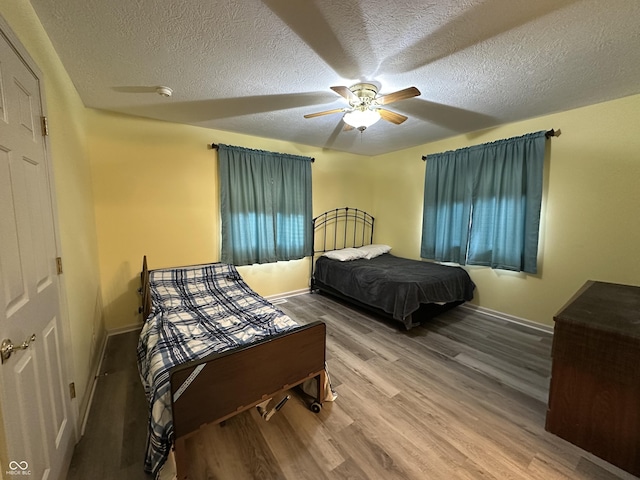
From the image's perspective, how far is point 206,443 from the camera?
1539mm

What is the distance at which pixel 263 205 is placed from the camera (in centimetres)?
373

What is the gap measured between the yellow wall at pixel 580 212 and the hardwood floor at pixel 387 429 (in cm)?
79

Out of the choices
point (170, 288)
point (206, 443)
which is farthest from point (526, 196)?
point (170, 288)

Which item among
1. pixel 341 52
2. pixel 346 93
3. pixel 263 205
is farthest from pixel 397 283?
pixel 341 52

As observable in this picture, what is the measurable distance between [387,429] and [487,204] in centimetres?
300

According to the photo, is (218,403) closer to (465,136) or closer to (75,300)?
(75,300)

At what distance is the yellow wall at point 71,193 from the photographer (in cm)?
136

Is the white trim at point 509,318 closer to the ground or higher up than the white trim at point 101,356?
higher up

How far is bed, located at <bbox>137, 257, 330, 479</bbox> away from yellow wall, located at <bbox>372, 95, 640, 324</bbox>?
2867mm

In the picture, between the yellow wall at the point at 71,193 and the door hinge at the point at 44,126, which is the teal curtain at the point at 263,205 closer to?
the yellow wall at the point at 71,193

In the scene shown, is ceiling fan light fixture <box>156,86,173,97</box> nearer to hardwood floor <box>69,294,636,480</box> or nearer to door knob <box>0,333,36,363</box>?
door knob <box>0,333,36,363</box>

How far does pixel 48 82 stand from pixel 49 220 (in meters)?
0.87

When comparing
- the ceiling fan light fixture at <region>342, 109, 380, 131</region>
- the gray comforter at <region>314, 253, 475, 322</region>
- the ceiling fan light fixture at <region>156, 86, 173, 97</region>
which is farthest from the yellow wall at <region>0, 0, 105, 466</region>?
the gray comforter at <region>314, 253, 475, 322</region>

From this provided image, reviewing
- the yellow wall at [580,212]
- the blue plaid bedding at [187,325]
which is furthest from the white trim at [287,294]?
the yellow wall at [580,212]
